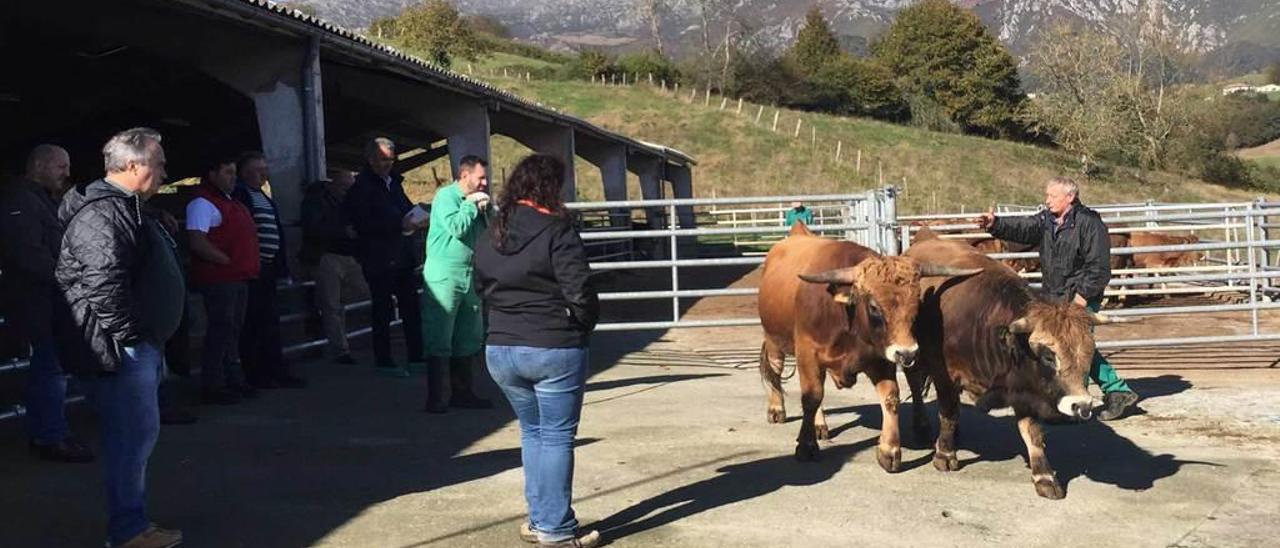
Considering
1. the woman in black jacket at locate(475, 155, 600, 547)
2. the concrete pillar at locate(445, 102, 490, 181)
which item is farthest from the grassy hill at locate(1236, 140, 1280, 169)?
the woman in black jacket at locate(475, 155, 600, 547)

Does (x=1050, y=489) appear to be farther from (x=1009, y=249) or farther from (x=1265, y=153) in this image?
(x=1265, y=153)

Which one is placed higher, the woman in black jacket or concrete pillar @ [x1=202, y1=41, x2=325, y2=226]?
concrete pillar @ [x1=202, y1=41, x2=325, y2=226]

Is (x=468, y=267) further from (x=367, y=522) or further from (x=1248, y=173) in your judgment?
(x=1248, y=173)

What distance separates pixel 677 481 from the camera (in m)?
5.86

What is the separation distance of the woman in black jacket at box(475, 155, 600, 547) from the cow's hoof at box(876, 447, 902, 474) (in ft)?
6.64

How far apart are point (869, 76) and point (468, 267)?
59.2 m

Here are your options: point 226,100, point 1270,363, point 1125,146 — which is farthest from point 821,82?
point 1270,363

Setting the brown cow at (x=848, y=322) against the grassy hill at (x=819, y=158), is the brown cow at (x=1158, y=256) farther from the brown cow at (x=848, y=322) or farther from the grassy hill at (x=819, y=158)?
the grassy hill at (x=819, y=158)

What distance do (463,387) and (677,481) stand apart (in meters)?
2.36

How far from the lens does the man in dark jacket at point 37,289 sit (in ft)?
19.5

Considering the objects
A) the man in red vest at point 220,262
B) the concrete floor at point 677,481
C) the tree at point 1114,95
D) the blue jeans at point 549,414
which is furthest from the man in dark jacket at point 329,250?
the tree at point 1114,95

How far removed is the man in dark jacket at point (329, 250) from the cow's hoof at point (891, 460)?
485 centimetres

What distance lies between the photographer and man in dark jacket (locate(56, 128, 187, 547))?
4266 millimetres

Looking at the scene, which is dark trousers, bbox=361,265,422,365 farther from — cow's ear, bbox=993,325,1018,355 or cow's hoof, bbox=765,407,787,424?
cow's ear, bbox=993,325,1018,355
